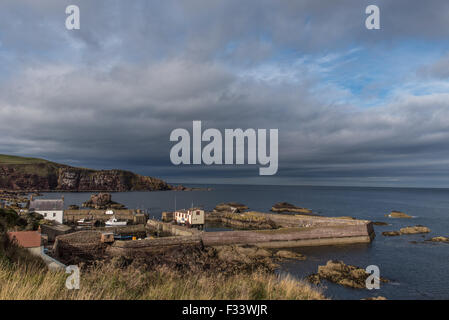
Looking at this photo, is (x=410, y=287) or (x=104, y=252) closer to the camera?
(x=410, y=287)

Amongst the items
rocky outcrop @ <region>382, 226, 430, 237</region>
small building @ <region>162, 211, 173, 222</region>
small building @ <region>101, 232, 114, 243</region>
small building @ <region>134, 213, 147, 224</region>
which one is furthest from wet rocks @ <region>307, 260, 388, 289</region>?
small building @ <region>134, 213, 147, 224</region>

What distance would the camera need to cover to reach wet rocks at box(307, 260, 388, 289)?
26944 mm

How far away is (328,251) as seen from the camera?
4219 centimetres

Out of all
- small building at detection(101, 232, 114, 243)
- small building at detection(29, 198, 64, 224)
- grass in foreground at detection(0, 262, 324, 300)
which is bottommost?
small building at detection(101, 232, 114, 243)

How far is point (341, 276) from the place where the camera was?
28.2m

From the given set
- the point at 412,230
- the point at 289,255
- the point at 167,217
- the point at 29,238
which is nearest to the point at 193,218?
the point at 167,217

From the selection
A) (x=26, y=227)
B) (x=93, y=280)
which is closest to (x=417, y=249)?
(x=93, y=280)

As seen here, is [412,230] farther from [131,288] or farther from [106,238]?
[131,288]

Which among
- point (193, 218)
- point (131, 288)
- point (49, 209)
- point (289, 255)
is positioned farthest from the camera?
point (193, 218)

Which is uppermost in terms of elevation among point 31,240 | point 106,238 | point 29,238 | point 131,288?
point 131,288

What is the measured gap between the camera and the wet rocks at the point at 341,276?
2694 centimetres

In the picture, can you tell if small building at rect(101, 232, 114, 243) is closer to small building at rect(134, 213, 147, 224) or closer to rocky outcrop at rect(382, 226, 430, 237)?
small building at rect(134, 213, 147, 224)
